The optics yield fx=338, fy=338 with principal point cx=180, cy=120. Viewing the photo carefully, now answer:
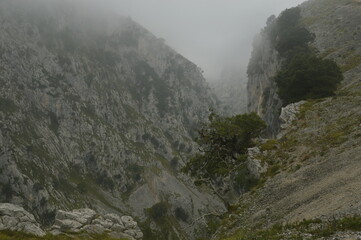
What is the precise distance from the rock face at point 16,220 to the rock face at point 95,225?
15.6 feet

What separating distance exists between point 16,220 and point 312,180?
181 feet

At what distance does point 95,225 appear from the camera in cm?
6888

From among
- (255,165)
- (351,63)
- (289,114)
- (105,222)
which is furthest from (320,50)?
(105,222)

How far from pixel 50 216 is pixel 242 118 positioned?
572 feet

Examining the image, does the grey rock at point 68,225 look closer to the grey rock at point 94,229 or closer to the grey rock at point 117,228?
the grey rock at point 94,229

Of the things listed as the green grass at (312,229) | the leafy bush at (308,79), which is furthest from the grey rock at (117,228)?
the green grass at (312,229)

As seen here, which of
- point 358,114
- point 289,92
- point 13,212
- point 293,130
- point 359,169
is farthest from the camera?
point 289,92

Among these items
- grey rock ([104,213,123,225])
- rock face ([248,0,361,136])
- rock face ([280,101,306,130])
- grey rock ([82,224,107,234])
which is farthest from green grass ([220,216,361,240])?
grey rock ([104,213,123,225])

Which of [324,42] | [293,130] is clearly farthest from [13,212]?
[324,42]

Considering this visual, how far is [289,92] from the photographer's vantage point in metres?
76.4

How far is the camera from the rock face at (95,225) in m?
64.5

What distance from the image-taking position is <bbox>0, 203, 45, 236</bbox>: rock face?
55269 mm

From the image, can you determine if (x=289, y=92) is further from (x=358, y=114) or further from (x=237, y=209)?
(x=237, y=209)

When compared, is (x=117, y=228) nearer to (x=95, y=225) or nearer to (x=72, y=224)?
(x=95, y=225)
